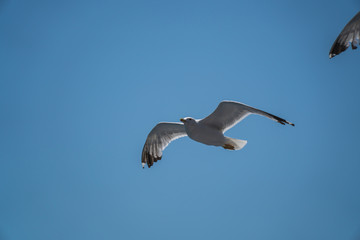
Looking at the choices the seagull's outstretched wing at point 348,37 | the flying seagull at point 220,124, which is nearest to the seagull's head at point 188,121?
the flying seagull at point 220,124

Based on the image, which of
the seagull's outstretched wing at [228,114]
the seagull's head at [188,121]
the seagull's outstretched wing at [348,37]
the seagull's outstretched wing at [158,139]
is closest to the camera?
the seagull's outstretched wing at [228,114]

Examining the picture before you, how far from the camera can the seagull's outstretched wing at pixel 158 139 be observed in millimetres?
7336

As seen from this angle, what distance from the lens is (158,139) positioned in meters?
7.58

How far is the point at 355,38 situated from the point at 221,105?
273 cm

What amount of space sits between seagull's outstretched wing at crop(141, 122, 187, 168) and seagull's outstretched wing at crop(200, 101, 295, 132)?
0.88m

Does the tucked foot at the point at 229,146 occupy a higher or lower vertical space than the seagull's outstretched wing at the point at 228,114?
lower

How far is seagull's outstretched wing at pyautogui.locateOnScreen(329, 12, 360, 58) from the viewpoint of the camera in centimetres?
661

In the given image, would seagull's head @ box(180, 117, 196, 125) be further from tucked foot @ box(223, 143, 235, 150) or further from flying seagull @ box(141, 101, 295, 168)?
tucked foot @ box(223, 143, 235, 150)

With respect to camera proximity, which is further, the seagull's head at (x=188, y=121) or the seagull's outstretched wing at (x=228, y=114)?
the seagull's head at (x=188, y=121)

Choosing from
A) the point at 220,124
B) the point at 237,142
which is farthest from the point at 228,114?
the point at 237,142

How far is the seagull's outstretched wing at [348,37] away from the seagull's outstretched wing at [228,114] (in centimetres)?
208

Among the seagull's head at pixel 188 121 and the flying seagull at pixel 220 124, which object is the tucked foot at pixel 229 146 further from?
the seagull's head at pixel 188 121

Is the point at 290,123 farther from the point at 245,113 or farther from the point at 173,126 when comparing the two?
the point at 173,126

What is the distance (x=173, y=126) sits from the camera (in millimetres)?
7270
